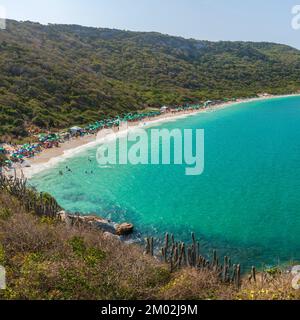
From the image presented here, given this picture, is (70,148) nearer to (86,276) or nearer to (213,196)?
(213,196)

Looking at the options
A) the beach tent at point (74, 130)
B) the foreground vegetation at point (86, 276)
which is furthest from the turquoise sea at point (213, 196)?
the foreground vegetation at point (86, 276)

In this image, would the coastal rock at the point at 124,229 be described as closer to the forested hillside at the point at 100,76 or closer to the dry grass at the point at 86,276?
the dry grass at the point at 86,276

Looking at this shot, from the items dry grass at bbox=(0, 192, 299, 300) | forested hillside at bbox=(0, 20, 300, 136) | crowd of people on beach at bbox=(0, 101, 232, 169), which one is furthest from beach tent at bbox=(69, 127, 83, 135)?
dry grass at bbox=(0, 192, 299, 300)

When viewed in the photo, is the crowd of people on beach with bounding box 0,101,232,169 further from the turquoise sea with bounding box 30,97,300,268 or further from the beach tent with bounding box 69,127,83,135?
the turquoise sea with bounding box 30,97,300,268

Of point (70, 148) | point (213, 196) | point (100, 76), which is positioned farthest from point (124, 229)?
point (100, 76)
